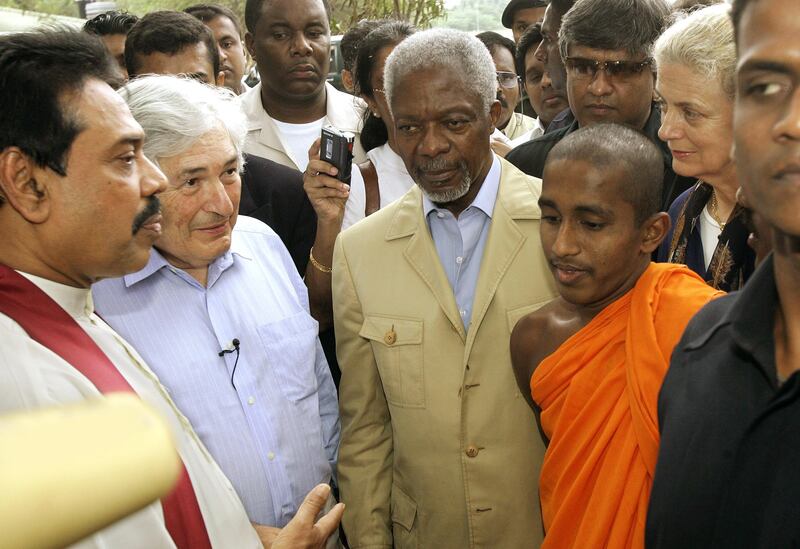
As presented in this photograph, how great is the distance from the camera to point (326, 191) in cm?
312

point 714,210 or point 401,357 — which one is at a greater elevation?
point 714,210

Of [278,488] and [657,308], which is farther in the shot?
[278,488]

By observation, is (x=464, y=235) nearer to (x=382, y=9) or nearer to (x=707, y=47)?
(x=707, y=47)

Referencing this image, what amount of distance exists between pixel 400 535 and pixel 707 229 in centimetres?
137

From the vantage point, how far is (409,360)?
2.63 metres

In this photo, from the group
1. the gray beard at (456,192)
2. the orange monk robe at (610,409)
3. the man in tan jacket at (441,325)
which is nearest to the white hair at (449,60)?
the man in tan jacket at (441,325)

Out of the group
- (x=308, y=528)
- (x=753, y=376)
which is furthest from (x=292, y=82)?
(x=753, y=376)

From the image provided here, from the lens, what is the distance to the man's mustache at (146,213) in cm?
Result: 200

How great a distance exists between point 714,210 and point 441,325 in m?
0.90

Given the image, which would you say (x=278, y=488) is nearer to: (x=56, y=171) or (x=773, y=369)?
(x=56, y=171)

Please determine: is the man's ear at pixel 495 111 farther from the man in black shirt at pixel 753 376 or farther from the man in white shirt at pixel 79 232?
the man in black shirt at pixel 753 376

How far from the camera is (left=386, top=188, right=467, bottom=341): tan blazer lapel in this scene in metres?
2.61

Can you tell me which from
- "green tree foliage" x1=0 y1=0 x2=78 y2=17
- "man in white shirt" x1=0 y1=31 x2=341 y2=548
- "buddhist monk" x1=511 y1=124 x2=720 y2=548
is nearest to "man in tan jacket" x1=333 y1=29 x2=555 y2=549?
"buddhist monk" x1=511 y1=124 x2=720 y2=548

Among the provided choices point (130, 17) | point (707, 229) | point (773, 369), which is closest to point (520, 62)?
point (130, 17)
